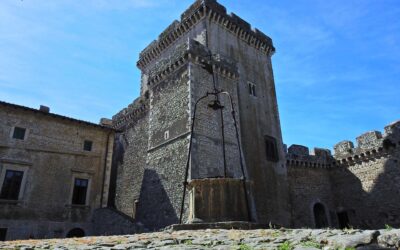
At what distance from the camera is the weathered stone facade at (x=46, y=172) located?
15430mm

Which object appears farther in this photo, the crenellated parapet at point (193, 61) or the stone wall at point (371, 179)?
the stone wall at point (371, 179)

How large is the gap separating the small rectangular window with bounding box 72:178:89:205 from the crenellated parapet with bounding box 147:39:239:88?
771cm

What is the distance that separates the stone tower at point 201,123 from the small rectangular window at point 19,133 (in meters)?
7.08

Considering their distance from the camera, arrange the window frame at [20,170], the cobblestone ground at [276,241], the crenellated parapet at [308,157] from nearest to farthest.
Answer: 1. the cobblestone ground at [276,241]
2. the window frame at [20,170]
3. the crenellated parapet at [308,157]

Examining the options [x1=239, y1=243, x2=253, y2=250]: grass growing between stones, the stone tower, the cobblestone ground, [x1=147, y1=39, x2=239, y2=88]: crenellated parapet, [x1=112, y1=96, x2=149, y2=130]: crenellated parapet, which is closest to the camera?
the cobblestone ground

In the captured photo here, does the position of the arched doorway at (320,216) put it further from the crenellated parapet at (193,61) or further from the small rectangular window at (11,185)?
the small rectangular window at (11,185)

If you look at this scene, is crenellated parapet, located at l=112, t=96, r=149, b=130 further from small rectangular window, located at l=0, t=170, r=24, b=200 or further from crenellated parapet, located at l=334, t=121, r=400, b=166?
crenellated parapet, located at l=334, t=121, r=400, b=166

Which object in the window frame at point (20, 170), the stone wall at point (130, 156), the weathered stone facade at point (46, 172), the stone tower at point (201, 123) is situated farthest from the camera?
the stone wall at point (130, 156)

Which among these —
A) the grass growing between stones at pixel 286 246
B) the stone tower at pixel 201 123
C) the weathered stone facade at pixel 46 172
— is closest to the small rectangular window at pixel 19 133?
the weathered stone facade at pixel 46 172

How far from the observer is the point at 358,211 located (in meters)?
23.2

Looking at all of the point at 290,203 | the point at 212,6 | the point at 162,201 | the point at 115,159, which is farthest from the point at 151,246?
the point at 115,159

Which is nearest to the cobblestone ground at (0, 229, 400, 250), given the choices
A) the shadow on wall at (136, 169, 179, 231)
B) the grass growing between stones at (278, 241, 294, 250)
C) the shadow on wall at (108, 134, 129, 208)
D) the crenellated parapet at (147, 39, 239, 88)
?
the grass growing between stones at (278, 241, 294, 250)

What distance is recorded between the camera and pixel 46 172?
16.6 meters

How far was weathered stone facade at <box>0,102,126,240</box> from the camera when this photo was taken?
15430 mm
